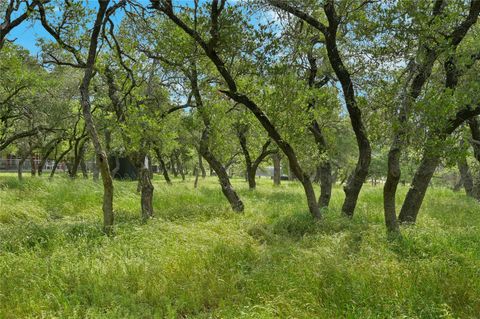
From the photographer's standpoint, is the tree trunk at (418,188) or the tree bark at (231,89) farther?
the tree trunk at (418,188)

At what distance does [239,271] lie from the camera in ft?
17.6

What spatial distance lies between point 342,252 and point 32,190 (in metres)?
11.3

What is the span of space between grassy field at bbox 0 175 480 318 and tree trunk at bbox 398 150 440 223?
0.42m

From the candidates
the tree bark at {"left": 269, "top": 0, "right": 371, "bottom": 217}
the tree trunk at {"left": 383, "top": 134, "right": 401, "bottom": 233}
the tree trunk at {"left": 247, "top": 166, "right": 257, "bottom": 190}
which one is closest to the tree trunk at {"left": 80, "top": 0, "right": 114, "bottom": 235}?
the tree bark at {"left": 269, "top": 0, "right": 371, "bottom": 217}

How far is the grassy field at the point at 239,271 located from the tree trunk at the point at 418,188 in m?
0.42

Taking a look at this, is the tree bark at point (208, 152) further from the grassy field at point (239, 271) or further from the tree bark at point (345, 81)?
the tree bark at point (345, 81)

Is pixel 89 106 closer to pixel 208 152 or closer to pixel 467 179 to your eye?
pixel 208 152

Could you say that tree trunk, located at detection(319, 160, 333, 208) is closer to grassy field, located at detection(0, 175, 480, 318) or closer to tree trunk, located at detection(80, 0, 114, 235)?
grassy field, located at detection(0, 175, 480, 318)

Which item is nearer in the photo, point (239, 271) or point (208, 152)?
point (239, 271)

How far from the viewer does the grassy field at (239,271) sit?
4.29m

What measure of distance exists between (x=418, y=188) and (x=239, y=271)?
5.23 meters

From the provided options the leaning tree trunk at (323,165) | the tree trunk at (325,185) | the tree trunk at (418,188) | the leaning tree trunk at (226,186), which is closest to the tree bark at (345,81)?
the tree trunk at (418,188)

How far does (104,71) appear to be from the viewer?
938 centimetres

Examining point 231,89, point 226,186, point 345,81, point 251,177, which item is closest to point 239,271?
point 231,89
